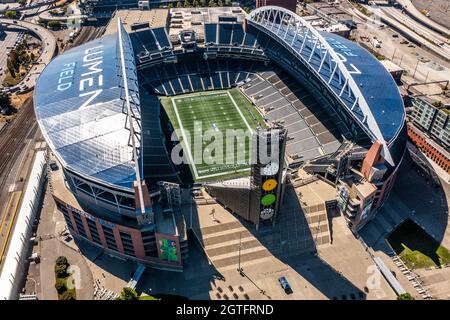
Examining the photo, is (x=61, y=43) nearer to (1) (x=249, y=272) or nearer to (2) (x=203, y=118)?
(2) (x=203, y=118)

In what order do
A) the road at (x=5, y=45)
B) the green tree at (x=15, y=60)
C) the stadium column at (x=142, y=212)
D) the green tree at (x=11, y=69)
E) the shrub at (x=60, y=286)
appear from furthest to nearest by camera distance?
the road at (x=5, y=45), the green tree at (x=15, y=60), the green tree at (x=11, y=69), the shrub at (x=60, y=286), the stadium column at (x=142, y=212)

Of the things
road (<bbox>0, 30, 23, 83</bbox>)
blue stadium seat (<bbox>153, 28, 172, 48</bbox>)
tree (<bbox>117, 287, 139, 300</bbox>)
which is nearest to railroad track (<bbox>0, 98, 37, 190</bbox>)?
road (<bbox>0, 30, 23, 83</bbox>)

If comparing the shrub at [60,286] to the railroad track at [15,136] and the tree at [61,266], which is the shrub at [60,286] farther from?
the railroad track at [15,136]

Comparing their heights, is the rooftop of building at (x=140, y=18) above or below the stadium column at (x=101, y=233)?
above

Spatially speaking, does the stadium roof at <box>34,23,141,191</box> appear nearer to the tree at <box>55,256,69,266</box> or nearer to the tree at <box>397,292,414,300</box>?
the tree at <box>55,256,69,266</box>

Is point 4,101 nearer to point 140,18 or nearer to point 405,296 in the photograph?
point 140,18

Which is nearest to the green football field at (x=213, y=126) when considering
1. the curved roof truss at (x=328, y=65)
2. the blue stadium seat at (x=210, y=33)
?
the blue stadium seat at (x=210, y=33)
